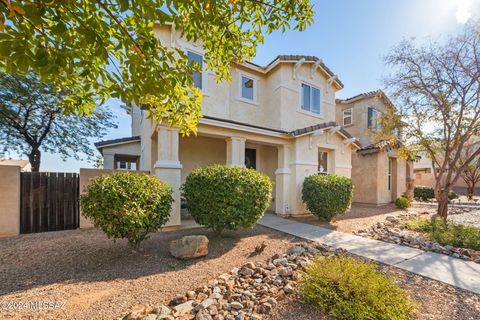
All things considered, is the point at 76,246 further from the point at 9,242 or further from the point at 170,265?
the point at 170,265

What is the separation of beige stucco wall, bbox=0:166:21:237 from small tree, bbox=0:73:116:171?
14.8ft

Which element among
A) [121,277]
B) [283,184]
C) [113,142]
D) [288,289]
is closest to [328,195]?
[283,184]

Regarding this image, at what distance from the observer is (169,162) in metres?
6.82

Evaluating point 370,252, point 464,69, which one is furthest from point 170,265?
point 464,69

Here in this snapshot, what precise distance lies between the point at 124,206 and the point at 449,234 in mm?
8604

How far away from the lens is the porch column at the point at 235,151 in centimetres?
821

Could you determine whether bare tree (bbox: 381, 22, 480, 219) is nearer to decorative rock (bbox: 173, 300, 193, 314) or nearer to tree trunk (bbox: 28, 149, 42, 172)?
decorative rock (bbox: 173, 300, 193, 314)

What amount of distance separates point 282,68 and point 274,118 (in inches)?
97.4

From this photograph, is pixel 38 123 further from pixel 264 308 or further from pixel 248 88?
pixel 264 308

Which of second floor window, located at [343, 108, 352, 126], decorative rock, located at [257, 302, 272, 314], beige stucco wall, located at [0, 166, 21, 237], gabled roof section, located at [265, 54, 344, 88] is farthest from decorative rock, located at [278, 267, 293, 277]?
second floor window, located at [343, 108, 352, 126]

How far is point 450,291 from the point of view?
3486mm

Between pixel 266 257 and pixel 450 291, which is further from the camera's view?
pixel 266 257

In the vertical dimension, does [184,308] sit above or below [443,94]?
below

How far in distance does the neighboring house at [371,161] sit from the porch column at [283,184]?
5.44m
